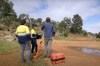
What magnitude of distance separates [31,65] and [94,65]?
8.64 ft

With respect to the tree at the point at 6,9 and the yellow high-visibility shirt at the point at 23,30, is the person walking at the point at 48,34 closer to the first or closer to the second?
the yellow high-visibility shirt at the point at 23,30

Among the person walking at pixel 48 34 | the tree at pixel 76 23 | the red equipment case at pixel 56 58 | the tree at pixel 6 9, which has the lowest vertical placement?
the red equipment case at pixel 56 58

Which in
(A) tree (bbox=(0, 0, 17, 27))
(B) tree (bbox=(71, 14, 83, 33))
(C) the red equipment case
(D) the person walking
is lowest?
(C) the red equipment case

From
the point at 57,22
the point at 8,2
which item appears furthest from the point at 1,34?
the point at 57,22

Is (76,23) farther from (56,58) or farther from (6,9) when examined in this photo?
(56,58)

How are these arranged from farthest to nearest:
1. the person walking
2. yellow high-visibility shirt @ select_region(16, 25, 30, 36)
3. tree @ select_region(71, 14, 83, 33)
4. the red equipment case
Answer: tree @ select_region(71, 14, 83, 33), the person walking, the red equipment case, yellow high-visibility shirt @ select_region(16, 25, 30, 36)

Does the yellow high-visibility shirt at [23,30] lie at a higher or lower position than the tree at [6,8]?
lower

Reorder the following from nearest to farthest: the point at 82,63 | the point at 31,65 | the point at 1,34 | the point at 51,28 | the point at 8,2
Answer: the point at 31,65, the point at 82,63, the point at 51,28, the point at 1,34, the point at 8,2

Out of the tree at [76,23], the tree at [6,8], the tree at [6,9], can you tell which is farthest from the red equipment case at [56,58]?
the tree at [76,23]

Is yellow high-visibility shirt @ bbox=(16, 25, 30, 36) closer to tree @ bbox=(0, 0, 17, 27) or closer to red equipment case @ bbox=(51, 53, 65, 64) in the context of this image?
red equipment case @ bbox=(51, 53, 65, 64)

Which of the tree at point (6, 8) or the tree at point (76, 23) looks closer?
the tree at point (6, 8)

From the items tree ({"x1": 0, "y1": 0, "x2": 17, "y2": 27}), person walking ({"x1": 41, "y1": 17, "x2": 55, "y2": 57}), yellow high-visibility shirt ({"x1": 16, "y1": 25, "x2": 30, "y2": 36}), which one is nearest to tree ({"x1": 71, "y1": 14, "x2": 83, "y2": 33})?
tree ({"x1": 0, "y1": 0, "x2": 17, "y2": 27})

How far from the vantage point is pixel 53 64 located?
27.8 ft

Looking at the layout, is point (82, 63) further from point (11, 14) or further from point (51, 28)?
point (11, 14)
